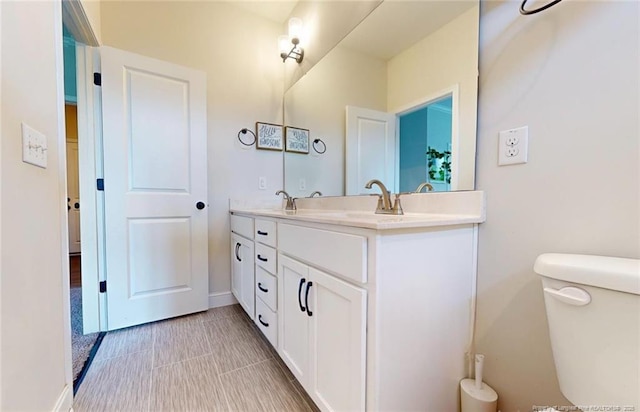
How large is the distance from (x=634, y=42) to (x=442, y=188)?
26.1 inches

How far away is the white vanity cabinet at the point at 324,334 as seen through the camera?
816mm

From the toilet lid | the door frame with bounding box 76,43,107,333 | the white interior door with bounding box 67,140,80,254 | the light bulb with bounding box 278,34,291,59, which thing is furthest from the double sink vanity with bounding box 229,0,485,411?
the white interior door with bounding box 67,140,80,254

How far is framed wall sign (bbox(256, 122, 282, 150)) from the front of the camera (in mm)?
2344

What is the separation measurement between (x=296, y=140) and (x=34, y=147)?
166cm

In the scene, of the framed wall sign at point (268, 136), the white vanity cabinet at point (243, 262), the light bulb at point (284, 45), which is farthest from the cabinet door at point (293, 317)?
the light bulb at point (284, 45)

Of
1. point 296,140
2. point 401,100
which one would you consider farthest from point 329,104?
point 401,100

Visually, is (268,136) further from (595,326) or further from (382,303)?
(595,326)

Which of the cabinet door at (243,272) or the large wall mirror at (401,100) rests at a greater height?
the large wall mirror at (401,100)

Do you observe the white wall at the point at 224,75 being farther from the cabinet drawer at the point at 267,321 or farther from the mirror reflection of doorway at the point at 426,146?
the mirror reflection of doorway at the point at 426,146

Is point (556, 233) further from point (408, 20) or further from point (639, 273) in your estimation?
point (408, 20)

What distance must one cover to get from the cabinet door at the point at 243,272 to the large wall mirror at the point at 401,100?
2.35 ft

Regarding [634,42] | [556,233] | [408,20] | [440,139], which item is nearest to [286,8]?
[408,20]

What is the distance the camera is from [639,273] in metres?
0.57

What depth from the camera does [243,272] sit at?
6.14 feet
